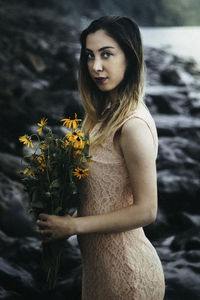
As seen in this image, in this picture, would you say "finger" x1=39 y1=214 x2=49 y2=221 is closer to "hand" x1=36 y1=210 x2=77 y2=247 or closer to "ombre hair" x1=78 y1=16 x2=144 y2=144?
"hand" x1=36 y1=210 x2=77 y2=247

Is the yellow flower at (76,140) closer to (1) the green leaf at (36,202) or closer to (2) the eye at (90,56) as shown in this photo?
(1) the green leaf at (36,202)

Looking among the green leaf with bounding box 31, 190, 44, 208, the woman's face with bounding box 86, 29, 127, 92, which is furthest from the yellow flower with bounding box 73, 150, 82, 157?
the woman's face with bounding box 86, 29, 127, 92

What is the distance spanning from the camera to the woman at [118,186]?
5.21ft

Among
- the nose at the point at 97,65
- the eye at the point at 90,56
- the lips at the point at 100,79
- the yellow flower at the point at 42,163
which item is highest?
the eye at the point at 90,56

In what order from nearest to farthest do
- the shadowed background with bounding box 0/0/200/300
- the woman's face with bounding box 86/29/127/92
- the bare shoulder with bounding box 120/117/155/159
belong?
the bare shoulder with bounding box 120/117/155/159 < the woman's face with bounding box 86/29/127/92 < the shadowed background with bounding box 0/0/200/300

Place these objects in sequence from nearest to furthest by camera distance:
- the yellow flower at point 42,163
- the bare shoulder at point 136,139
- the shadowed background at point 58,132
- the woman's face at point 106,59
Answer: the bare shoulder at point 136,139, the yellow flower at point 42,163, the woman's face at point 106,59, the shadowed background at point 58,132

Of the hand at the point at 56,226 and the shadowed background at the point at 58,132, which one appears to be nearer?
the hand at the point at 56,226

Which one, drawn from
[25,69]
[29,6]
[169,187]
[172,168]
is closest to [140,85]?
[169,187]

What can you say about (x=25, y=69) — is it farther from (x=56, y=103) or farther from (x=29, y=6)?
(x=29, y=6)

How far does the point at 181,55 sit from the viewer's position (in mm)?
25469

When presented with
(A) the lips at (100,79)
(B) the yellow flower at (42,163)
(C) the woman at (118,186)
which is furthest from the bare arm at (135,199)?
(A) the lips at (100,79)

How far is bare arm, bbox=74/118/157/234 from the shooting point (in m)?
1.56

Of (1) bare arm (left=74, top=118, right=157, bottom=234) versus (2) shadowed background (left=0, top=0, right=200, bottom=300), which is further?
(2) shadowed background (left=0, top=0, right=200, bottom=300)

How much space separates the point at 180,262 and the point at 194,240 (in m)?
0.46
